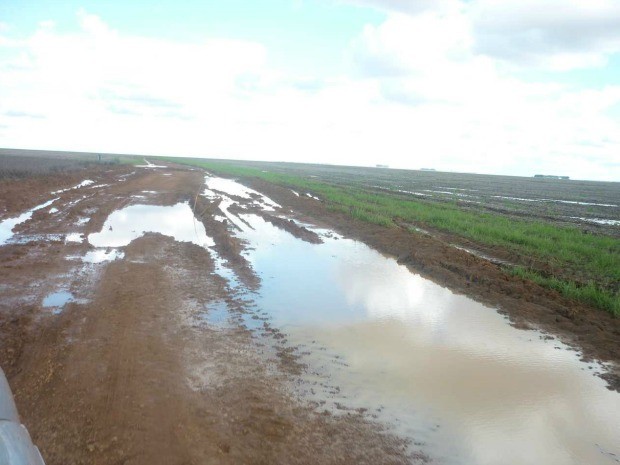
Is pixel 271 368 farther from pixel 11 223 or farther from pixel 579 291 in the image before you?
pixel 11 223

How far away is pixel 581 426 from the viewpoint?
4594 millimetres

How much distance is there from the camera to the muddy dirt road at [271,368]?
12.5ft

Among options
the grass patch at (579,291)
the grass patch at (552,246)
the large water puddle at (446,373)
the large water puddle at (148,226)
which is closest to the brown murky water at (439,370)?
the large water puddle at (446,373)

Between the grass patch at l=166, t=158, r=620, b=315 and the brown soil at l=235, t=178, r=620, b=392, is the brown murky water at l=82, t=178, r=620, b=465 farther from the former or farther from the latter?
the grass patch at l=166, t=158, r=620, b=315

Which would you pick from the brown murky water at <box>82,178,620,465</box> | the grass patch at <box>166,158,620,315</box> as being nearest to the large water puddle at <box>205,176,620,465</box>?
the brown murky water at <box>82,178,620,465</box>

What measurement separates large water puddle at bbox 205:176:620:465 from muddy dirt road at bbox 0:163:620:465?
0.03 meters

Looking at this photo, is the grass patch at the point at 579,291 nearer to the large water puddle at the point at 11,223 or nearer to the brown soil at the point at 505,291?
the brown soil at the point at 505,291

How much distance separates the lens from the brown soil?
6.76 meters

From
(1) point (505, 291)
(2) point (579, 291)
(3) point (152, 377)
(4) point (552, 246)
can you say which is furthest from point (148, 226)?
(4) point (552, 246)

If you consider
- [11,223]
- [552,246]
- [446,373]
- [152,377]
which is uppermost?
[552,246]

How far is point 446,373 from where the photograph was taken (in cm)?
552

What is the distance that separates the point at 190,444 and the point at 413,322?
15.0 ft

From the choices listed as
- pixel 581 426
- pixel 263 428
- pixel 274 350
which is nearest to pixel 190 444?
pixel 263 428

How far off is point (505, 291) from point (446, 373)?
4120 millimetres
